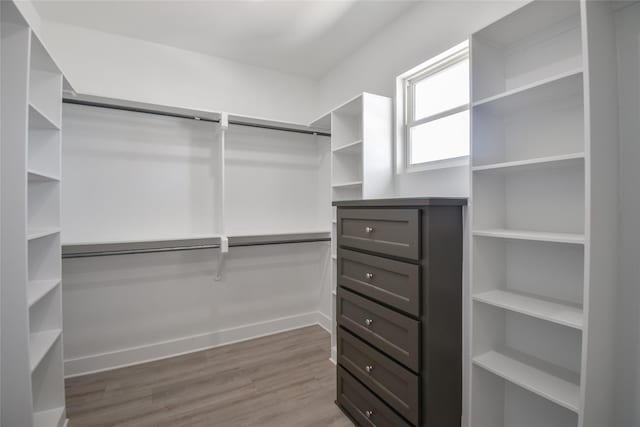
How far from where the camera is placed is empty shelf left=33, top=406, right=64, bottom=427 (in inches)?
65.4

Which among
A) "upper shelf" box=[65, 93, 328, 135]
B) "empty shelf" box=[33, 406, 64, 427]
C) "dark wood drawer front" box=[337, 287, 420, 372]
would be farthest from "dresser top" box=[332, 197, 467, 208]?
"empty shelf" box=[33, 406, 64, 427]

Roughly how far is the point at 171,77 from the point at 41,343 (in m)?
2.28

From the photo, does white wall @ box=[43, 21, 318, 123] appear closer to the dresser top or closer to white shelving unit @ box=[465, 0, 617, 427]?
the dresser top

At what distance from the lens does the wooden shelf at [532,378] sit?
116 centimetres

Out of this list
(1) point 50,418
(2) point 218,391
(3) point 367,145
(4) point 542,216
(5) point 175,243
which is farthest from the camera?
(5) point 175,243

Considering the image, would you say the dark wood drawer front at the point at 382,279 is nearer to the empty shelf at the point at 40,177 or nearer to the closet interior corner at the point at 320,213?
the closet interior corner at the point at 320,213

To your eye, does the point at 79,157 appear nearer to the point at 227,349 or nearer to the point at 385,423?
the point at 227,349

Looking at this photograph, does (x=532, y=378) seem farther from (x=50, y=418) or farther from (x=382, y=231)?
(x=50, y=418)

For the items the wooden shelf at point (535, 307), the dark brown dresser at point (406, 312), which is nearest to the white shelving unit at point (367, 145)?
the dark brown dresser at point (406, 312)

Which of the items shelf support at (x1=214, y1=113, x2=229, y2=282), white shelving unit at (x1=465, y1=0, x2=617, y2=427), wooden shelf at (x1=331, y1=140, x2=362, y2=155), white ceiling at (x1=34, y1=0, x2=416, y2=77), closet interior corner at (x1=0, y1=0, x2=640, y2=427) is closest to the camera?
white shelving unit at (x1=465, y1=0, x2=617, y2=427)

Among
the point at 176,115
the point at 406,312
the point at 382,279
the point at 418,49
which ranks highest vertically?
the point at 418,49

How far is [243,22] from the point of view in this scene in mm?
2361

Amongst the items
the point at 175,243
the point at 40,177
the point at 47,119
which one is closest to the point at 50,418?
the point at 175,243

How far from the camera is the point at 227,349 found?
9.12ft
